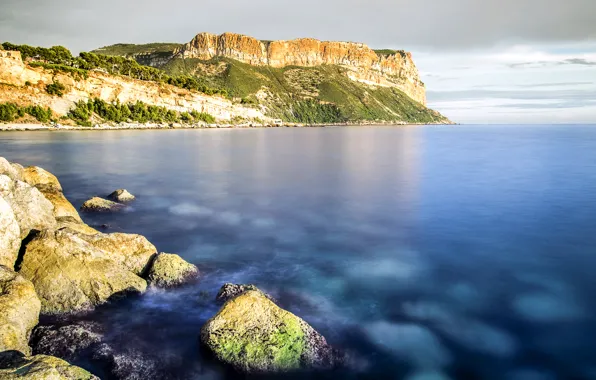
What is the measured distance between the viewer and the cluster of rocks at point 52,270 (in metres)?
7.01

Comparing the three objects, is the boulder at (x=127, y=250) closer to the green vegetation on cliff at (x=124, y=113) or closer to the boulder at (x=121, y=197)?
the boulder at (x=121, y=197)

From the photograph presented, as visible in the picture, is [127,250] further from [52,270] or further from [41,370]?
[41,370]

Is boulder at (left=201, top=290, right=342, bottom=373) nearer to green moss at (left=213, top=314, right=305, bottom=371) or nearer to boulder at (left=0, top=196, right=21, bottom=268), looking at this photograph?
green moss at (left=213, top=314, right=305, bottom=371)

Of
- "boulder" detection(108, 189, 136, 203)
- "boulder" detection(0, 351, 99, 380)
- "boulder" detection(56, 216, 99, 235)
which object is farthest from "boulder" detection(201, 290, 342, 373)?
"boulder" detection(108, 189, 136, 203)

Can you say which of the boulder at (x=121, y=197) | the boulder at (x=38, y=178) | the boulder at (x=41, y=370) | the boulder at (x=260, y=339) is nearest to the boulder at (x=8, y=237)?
the boulder at (x=41, y=370)

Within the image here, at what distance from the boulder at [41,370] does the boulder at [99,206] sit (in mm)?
14322

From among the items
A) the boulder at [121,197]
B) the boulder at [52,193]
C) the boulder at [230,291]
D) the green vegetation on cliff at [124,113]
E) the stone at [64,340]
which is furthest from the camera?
the green vegetation on cliff at [124,113]

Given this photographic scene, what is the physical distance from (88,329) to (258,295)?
3.98 m

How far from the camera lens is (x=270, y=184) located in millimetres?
30547

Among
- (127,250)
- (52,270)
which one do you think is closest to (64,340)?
(52,270)

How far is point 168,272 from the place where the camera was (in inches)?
427

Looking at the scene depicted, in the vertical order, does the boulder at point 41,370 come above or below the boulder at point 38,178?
below

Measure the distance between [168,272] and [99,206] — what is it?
35.6ft

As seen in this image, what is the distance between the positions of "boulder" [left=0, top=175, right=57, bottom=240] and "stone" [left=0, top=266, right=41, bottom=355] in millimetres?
2814
